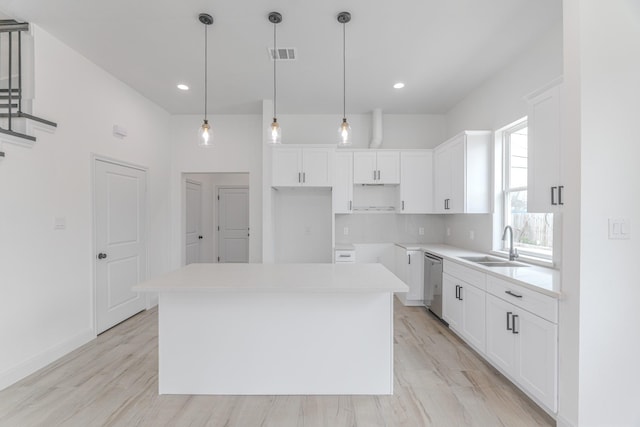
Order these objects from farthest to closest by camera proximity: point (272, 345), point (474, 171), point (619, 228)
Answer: point (474, 171), point (272, 345), point (619, 228)

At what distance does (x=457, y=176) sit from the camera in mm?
3678

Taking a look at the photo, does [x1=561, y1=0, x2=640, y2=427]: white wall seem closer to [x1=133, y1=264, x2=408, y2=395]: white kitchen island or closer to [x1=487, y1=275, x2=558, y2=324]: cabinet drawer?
[x1=487, y1=275, x2=558, y2=324]: cabinet drawer

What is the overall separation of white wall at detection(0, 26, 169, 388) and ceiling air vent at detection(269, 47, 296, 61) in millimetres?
2030

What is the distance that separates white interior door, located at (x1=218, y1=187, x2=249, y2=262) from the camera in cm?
639

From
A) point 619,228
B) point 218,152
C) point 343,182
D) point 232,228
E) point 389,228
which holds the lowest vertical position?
point 232,228

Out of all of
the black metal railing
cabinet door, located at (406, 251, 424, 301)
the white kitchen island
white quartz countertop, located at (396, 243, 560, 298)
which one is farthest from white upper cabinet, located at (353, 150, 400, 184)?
the black metal railing

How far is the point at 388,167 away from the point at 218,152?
2.79 meters

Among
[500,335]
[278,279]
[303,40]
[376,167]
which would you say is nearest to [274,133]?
[303,40]

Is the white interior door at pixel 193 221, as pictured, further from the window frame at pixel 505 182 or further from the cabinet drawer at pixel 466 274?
the window frame at pixel 505 182

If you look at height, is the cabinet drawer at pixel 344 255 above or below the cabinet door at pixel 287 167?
below

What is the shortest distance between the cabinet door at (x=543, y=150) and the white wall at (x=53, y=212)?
4.13 metres

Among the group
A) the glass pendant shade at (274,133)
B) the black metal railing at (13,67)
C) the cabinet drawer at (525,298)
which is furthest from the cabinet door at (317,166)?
the black metal railing at (13,67)

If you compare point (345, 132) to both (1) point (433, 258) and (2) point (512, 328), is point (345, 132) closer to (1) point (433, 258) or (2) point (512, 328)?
(2) point (512, 328)

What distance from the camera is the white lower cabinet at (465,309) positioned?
266cm
